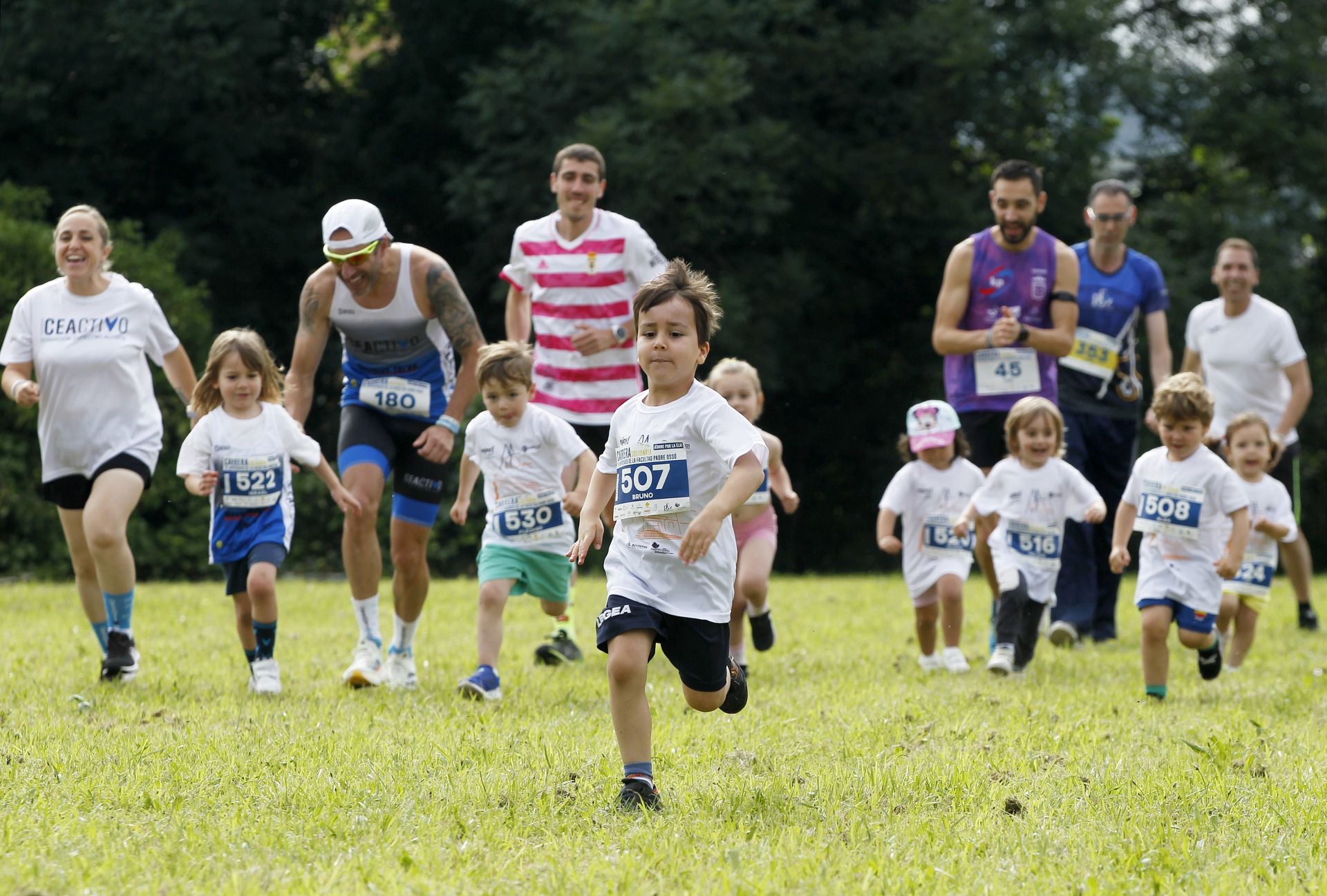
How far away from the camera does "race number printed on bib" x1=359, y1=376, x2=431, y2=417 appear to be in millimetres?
7707

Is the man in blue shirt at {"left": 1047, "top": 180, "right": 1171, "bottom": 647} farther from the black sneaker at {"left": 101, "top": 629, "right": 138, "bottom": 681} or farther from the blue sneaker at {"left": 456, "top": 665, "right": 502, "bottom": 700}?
the black sneaker at {"left": 101, "top": 629, "right": 138, "bottom": 681}

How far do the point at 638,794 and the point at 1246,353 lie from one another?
728 centimetres

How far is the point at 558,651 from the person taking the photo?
28.8 feet

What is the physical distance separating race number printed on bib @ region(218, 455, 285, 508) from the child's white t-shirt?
194 inches

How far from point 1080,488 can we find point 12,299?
11952 millimetres

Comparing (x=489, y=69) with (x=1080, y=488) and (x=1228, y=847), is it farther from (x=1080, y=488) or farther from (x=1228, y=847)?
(x=1228, y=847)

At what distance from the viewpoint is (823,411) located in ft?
75.3

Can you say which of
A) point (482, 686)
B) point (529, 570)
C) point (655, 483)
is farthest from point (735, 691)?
point (529, 570)

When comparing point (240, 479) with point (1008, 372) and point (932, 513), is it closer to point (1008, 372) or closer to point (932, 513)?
point (932, 513)

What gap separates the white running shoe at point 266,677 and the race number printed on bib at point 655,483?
118 inches

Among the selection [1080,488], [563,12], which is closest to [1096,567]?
[1080,488]

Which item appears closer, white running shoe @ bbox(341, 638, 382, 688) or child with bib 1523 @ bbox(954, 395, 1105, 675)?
white running shoe @ bbox(341, 638, 382, 688)

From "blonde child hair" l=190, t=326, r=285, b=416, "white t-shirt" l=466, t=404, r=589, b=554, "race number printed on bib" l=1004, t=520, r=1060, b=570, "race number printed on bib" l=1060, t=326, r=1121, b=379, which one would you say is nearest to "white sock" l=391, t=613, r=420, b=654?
"white t-shirt" l=466, t=404, r=589, b=554

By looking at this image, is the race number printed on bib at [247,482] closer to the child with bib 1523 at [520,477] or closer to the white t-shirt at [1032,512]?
the child with bib 1523 at [520,477]
